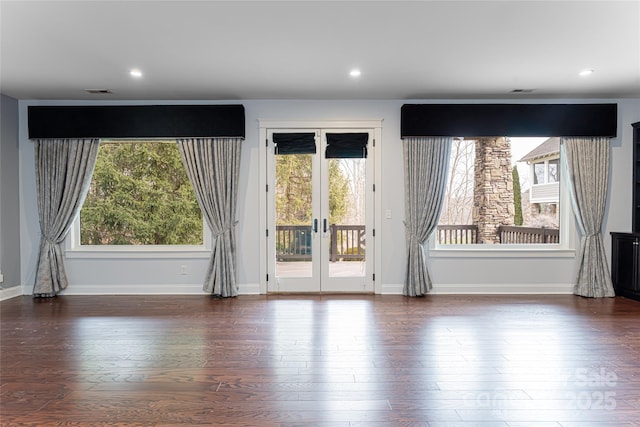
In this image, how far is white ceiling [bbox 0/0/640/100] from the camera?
3115 millimetres

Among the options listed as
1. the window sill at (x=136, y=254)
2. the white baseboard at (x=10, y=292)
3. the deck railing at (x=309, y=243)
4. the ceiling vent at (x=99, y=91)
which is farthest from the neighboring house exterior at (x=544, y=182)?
the white baseboard at (x=10, y=292)

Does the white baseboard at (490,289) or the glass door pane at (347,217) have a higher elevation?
the glass door pane at (347,217)

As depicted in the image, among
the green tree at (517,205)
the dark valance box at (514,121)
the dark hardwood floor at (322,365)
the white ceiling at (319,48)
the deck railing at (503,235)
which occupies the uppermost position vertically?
the white ceiling at (319,48)

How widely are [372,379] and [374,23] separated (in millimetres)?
2704

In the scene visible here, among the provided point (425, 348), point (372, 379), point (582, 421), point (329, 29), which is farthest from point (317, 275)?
point (582, 421)

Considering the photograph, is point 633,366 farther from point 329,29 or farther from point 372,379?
point 329,29

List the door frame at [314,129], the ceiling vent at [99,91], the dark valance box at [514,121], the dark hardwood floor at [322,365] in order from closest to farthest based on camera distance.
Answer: the dark hardwood floor at [322,365] < the ceiling vent at [99,91] < the dark valance box at [514,121] < the door frame at [314,129]

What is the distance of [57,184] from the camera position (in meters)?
5.64

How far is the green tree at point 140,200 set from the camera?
5.89m

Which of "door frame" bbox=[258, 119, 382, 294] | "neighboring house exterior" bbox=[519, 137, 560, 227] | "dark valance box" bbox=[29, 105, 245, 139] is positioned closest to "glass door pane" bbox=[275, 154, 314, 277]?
"door frame" bbox=[258, 119, 382, 294]

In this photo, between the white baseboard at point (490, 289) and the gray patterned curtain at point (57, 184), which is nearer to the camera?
the gray patterned curtain at point (57, 184)

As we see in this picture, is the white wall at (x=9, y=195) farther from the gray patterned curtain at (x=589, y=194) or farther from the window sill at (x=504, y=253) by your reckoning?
the gray patterned curtain at (x=589, y=194)

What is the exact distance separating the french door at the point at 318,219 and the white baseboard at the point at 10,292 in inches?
133

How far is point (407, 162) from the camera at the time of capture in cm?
565
